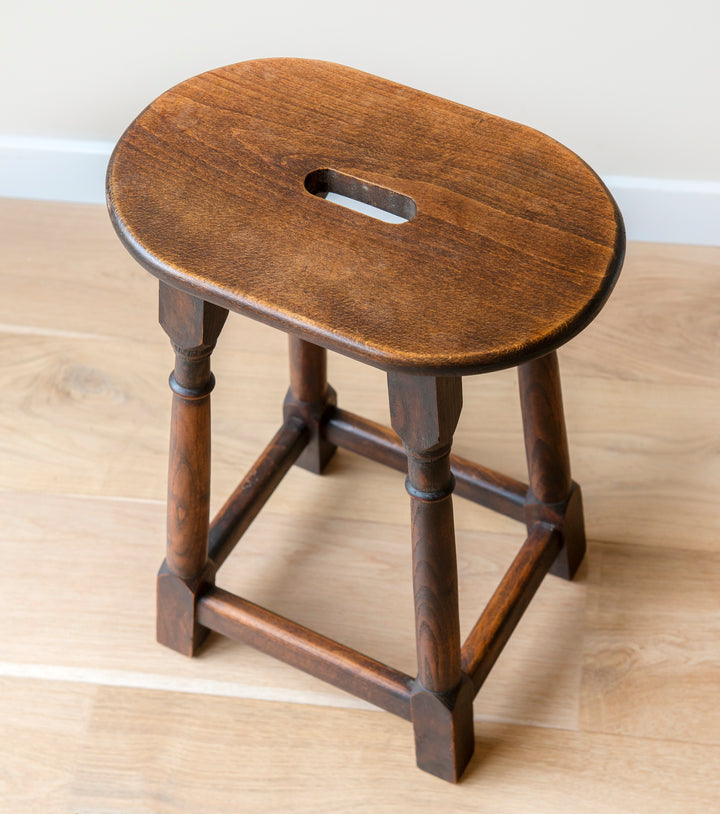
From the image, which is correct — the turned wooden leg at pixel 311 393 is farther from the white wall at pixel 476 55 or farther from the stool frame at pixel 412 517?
the white wall at pixel 476 55

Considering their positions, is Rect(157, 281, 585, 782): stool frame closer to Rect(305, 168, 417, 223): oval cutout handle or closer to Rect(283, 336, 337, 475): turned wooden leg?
Rect(283, 336, 337, 475): turned wooden leg

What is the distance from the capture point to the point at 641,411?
4.22ft

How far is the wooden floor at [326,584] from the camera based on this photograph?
0.97m

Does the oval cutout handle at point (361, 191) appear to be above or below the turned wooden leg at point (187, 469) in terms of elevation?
above

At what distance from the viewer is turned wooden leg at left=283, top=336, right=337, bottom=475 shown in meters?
1.10

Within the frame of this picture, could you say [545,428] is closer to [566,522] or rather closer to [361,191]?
[566,522]

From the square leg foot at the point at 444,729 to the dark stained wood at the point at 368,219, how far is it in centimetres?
35

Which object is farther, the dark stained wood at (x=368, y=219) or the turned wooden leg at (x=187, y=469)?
the turned wooden leg at (x=187, y=469)

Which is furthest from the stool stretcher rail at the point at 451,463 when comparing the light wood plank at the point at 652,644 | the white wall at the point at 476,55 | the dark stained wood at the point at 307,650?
the white wall at the point at 476,55

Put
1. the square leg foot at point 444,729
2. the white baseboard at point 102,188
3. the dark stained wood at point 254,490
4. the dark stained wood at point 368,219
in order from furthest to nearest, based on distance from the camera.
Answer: the white baseboard at point 102,188, the dark stained wood at point 254,490, the square leg foot at point 444,729, the dark stained wood at point 368,219

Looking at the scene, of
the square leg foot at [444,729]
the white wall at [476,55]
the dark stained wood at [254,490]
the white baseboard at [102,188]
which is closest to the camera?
the square leg foot at [444,729]

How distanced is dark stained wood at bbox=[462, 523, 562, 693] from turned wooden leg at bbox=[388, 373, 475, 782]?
0.03m

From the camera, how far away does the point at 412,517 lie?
817 millimetres

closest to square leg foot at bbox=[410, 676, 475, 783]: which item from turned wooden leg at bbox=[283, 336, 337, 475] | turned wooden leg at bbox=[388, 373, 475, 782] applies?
turned wooden leg at bbox=[388, 373, 475, 782]
